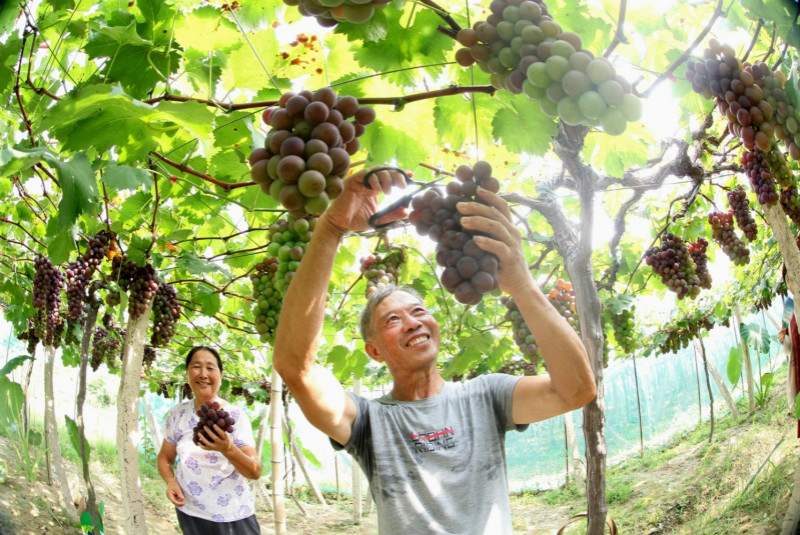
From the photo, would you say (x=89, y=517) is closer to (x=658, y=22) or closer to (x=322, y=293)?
(x=322, y=293)

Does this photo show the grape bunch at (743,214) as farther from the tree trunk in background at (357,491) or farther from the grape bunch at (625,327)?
the tree trunk in background at (357,491)

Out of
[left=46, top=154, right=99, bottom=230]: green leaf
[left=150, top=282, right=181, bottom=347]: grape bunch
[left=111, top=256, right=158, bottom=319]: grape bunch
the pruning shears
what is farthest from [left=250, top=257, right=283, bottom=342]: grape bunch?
[left=150, top=282, right=181, bottom=347]: grape bunch

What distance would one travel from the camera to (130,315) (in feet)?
12.1

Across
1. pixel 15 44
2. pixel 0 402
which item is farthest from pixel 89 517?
pixel 15 44

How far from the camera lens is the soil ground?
20.2 ft

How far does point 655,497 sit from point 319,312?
329 inches

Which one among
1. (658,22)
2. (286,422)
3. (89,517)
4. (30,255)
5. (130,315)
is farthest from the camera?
(286,422)

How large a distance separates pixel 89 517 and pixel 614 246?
444cm

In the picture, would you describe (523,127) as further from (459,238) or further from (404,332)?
(404,332)

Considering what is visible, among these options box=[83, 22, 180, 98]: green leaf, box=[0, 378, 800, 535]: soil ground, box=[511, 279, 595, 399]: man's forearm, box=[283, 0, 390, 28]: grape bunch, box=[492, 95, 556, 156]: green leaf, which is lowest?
box=[0, 378, 800, 535]: soil ground

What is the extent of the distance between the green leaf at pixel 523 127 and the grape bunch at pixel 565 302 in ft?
5.95

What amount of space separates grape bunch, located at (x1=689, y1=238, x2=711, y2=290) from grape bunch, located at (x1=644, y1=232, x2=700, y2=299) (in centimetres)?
34

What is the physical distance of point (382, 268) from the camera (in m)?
3.09

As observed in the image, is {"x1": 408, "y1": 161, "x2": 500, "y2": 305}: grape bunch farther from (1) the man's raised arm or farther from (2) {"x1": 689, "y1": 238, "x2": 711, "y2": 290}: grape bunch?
(2) {"x1": 689, "y1": 238, "x2": 711, "y2": 290}: grape bunch
